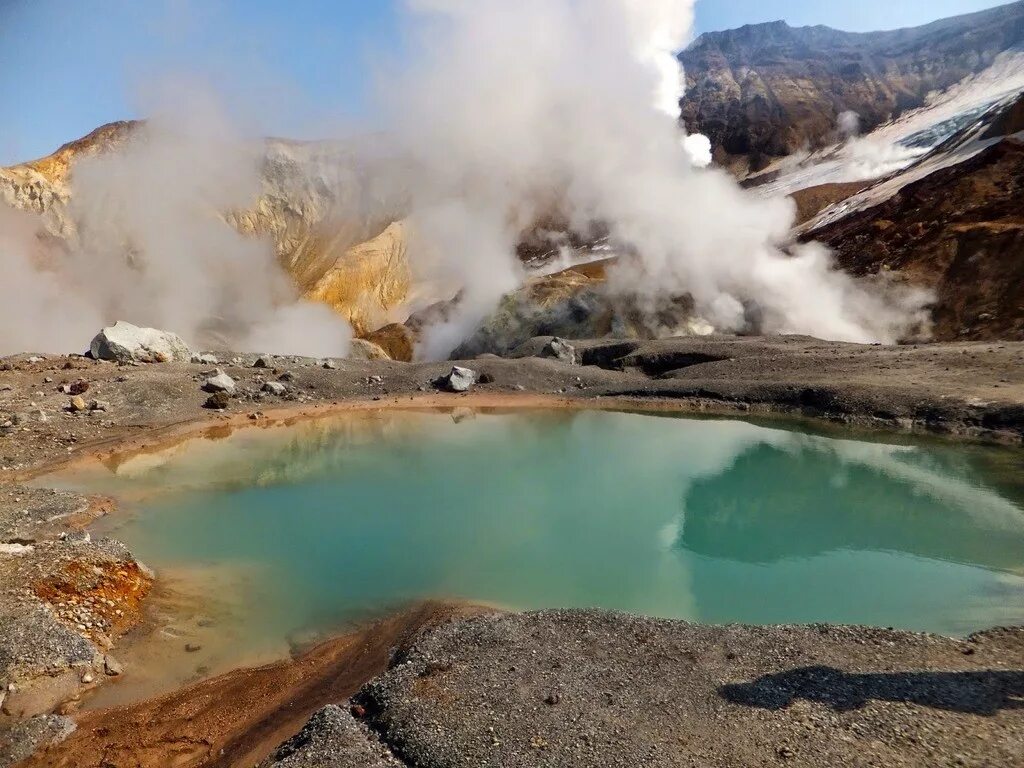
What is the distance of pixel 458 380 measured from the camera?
24.0 metres

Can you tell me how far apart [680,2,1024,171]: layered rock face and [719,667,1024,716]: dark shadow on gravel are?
276ft

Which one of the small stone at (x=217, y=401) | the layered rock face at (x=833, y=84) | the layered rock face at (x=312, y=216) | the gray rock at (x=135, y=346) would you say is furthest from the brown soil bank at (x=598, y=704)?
the layered rock face at (x=833, y=84)

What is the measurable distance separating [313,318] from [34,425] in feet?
78.5

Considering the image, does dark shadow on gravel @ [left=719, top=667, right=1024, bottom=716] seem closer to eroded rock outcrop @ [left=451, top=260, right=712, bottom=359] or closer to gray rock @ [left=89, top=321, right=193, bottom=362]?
gray rock @ [left=89, top=321, right=193, bottom=362]

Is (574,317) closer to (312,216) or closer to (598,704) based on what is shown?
(598,704)

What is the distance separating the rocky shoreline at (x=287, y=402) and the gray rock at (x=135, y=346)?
2.82ft

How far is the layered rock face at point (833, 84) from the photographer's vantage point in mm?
79875

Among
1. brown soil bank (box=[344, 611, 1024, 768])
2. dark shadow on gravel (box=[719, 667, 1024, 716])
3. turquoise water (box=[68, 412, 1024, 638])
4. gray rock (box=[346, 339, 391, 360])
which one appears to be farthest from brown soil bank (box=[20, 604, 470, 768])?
gray rock (box=[346, 339, 391, 360])

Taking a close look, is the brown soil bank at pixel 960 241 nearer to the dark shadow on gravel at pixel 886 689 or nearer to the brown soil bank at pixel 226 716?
the dark shadow on gravel at pixel 886 689

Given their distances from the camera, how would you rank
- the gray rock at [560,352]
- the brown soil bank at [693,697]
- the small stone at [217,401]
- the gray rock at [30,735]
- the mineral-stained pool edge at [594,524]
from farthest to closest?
the gray rock at [560,352], the small stone at [217,401], the mineral-stained pool edge at [594,524], the gray rock at [30,735], the brown soil bank at [693,697]

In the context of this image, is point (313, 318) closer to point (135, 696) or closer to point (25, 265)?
point (25, 265)

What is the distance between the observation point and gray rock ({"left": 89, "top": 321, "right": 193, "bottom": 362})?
2280 centimetres

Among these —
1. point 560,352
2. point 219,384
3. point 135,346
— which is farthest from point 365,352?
point 219,384

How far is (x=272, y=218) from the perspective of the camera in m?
56.1
